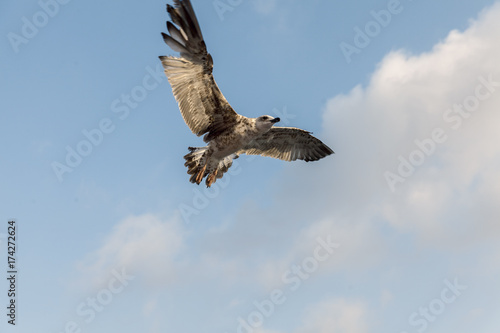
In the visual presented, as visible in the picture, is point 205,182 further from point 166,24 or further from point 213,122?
point 166,24

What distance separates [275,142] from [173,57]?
5.20 meters

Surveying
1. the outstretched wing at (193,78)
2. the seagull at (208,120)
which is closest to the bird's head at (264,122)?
the seagull at (208,120)

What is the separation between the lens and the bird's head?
50.2 ft

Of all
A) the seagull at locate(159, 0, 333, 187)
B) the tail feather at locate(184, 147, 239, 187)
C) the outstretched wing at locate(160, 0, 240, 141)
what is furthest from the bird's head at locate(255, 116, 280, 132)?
the tail feather at locate(184, 147, 239, 187)

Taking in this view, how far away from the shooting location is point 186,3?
1301 cm

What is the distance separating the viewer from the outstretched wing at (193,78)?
44.3 feet

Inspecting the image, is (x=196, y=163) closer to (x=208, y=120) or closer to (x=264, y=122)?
(x=208, y=120)

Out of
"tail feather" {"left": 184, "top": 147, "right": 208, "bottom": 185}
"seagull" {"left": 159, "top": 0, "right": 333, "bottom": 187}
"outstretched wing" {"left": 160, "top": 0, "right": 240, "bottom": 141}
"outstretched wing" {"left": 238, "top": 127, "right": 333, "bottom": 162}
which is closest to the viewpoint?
"outstretched wing" {"left": 160, "top": 0, "right": 240, "bottom": 141}

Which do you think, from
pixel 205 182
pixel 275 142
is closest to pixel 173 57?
pixel 205 182

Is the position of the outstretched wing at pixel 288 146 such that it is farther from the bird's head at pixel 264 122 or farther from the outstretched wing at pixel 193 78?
the outstretched wing at pixel 193 78

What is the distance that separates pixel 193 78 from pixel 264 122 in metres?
2.57

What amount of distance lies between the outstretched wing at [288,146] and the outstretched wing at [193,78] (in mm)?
2056

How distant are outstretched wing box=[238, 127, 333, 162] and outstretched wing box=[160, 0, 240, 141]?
6.75 ft

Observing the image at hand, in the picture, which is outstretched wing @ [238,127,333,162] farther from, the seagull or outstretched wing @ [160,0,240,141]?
outstretched wing @ [160,0,240,141]
